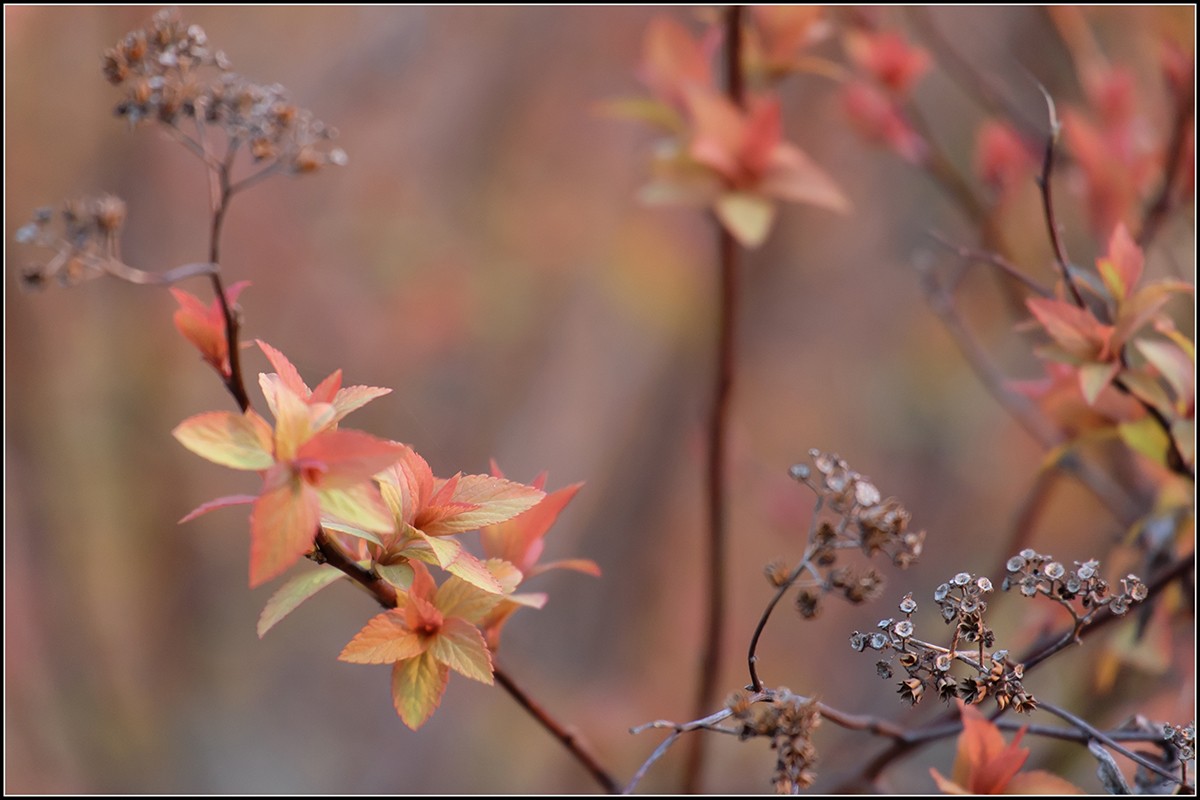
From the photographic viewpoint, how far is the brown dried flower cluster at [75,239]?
0.55 metres

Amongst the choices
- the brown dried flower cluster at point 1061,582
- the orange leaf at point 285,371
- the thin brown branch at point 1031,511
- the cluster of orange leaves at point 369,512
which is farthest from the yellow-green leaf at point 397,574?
the thin brown branch at point 1031,511

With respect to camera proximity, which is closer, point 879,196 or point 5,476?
point 5,476

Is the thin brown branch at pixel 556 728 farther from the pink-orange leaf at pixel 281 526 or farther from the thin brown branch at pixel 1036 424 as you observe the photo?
the thin brown branch at pixel 1036 424

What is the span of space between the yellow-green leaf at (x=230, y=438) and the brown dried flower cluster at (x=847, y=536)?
0.28 metres

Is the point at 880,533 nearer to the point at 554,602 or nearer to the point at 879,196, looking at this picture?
the point at 554,602

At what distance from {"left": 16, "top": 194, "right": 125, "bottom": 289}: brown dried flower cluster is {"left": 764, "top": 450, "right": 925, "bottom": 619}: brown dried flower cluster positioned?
1.45 ft

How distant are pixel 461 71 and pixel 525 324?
68 centimetres

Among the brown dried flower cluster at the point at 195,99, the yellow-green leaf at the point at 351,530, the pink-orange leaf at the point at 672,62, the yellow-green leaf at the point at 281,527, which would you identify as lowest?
the yellow-green leaf at the point at 351,530

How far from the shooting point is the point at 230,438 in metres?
0.50

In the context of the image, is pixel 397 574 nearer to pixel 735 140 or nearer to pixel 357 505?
pixel 357 505

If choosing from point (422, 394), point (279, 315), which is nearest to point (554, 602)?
point (422, 394)

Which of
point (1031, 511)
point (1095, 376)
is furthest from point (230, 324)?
point (1031, 511)

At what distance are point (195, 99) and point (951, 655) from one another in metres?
0.56

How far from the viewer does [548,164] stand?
A: 2.63 m
